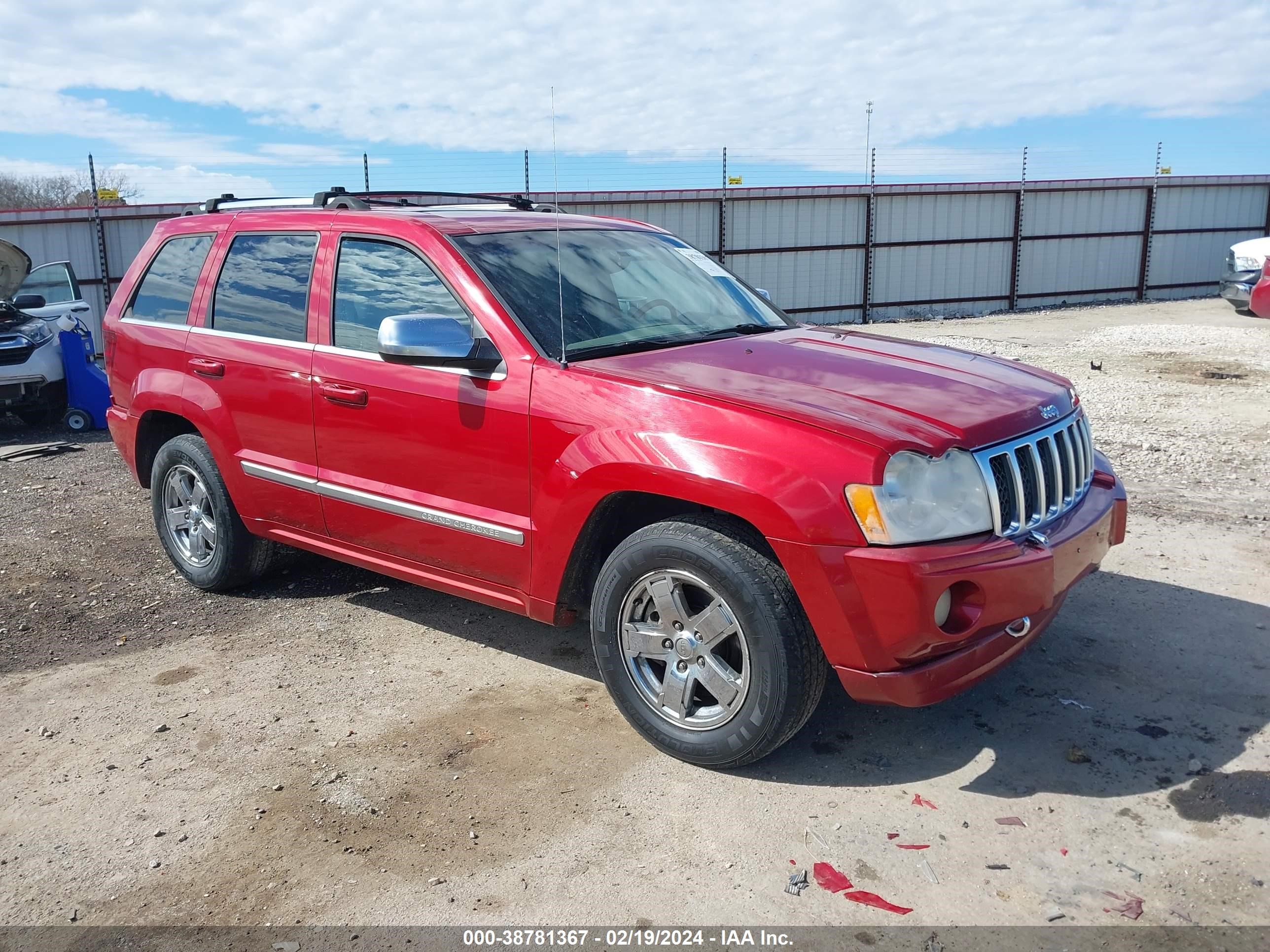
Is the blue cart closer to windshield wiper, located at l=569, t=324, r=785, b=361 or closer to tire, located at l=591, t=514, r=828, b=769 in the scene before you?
windshield wiper, located at l=569, t=324, r=785, b=361

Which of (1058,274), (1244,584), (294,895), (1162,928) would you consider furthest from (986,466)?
(1058,274)

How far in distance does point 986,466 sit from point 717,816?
4.54 feet

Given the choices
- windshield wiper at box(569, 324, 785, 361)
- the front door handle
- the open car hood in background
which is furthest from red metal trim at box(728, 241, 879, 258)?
the front door handle

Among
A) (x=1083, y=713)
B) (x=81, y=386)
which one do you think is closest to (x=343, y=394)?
(x=1083, y=713)

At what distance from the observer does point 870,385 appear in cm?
362

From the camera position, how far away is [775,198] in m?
20.7

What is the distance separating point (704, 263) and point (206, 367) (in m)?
2.41

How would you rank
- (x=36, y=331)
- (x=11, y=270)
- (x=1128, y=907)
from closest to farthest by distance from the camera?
(x=1128, y=907), (x=36, y=331), (x=11, y=270)

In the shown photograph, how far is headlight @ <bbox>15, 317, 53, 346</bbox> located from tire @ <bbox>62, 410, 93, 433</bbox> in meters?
0.73

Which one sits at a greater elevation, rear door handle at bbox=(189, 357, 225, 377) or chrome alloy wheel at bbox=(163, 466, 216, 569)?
rear door handle at bbox=(189, 357, 225, 377)

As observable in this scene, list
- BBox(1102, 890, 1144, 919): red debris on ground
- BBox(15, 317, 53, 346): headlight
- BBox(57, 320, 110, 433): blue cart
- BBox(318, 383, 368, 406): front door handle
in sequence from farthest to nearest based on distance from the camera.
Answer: BBox(57, 320, 110, 433): blue cart < BBox(15, 317, 53, 346): headlight < BBox(318, 383, 368, 406): front door handle < BBox(1102, 890, 1144, 919): red debris on ground

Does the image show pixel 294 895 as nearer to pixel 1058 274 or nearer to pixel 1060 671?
pixel 1060 671

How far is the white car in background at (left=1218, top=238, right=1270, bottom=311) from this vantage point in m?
17.8

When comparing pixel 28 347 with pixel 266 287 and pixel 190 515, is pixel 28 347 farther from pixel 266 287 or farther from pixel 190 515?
pixel 266 287
